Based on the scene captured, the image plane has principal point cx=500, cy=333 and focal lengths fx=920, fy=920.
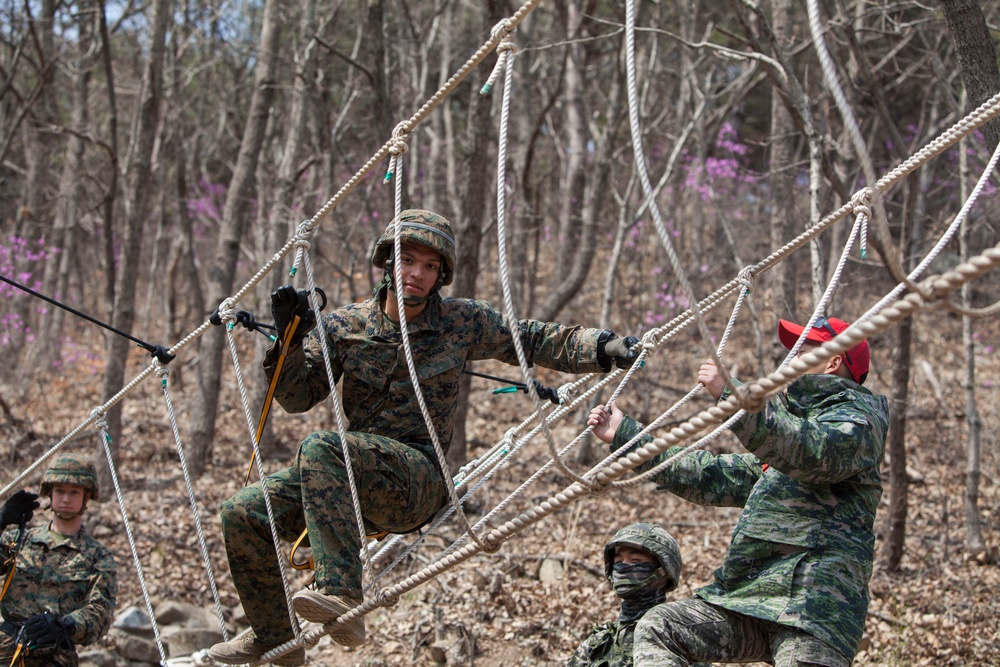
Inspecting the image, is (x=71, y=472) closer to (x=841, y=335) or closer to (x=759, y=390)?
(x=759, y=390)

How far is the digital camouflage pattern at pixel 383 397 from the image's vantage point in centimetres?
273

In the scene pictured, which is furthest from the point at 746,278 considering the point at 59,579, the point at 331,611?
the point at 59,579

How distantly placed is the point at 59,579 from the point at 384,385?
5.84 feet

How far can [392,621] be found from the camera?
16.2 feet

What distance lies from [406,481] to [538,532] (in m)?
3.36

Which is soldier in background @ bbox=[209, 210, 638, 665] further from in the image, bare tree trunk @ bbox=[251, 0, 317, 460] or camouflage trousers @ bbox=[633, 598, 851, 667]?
bare tree trunk @ bbox=[251, 0, 317, 460]

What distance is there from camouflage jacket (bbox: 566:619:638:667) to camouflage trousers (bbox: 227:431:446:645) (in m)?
0.69

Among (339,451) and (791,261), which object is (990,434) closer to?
(791,261)

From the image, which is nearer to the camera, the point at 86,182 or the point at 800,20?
the point at 800,20

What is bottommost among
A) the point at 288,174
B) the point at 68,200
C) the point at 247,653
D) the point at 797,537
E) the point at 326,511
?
the point at 247,653

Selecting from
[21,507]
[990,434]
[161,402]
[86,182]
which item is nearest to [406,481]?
[21,507]

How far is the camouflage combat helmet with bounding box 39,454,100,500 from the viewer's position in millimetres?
3600

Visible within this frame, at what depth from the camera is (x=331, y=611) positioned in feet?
8.34

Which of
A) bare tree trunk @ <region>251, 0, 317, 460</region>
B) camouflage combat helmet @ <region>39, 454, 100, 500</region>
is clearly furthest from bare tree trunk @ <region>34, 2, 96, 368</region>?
camouflage combat helmet @ <region>39, 454, 100, 500</region>
